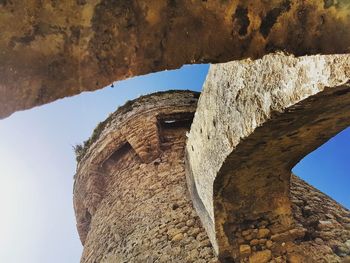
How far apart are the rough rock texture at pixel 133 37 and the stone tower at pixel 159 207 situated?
10.5 feet

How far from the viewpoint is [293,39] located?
1985 mm

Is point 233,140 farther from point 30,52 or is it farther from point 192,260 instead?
point 30,52

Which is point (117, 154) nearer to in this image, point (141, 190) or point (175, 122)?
point (175, 122)

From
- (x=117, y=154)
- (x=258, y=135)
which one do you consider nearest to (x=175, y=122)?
(x=117, y=154)

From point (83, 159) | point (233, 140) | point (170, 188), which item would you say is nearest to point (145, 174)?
point (170, 188)

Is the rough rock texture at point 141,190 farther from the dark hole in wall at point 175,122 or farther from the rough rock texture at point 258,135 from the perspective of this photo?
the rough rock texture at point 258,135

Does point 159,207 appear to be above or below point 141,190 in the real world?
below

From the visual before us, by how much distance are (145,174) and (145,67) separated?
5016 mm

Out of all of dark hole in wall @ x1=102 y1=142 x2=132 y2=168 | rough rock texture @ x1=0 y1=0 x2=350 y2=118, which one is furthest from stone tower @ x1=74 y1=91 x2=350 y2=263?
rough rock texture @ x1=0 y1=0 x2=350 y2=118

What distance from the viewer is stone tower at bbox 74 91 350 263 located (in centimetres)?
470

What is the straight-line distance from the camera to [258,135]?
3.59 m

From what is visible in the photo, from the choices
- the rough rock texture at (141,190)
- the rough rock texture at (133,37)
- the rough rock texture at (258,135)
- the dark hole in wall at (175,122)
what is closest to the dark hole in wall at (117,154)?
the rough rock texture at (141,190)

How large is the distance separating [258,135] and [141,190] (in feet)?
10.6

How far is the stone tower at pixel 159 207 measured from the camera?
4.70m
